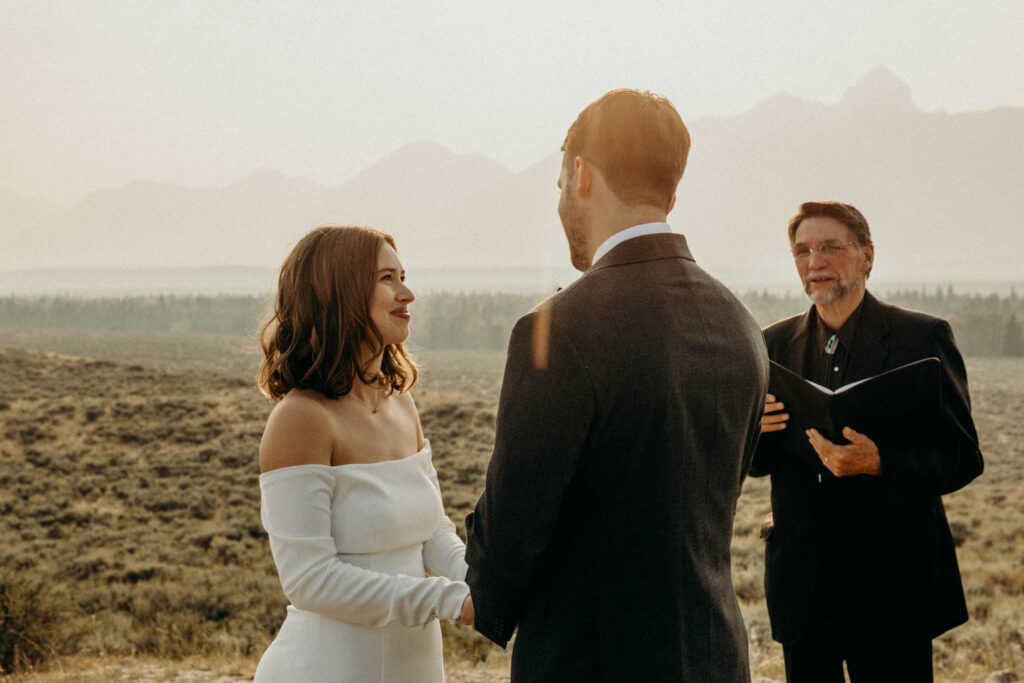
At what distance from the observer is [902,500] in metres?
2.72

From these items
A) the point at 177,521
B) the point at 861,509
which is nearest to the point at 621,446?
the point at 861,509

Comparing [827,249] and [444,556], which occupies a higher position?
[827,249]

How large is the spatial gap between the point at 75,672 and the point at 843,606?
6.03m

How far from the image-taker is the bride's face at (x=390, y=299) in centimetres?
216

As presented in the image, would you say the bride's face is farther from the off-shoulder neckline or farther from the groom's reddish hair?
the groom's reddish hair

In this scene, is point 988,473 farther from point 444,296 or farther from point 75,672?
point 444,296

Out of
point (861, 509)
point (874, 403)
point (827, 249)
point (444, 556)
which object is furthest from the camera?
point (827, 249)

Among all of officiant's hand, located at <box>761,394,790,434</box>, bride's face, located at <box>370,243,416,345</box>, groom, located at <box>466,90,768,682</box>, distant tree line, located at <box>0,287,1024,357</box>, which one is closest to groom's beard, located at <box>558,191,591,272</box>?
groom, located at <box>466,90,768,682</box>

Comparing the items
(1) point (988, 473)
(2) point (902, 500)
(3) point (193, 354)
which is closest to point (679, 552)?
(2) point (902, 500)

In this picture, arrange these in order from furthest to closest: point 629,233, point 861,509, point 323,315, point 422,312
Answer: point 422,312
point 861,509
point 323,315
point 629,233

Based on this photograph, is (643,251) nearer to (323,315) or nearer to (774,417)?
(323,315)

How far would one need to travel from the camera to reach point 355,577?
75.0 inches

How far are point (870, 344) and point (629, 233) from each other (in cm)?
190

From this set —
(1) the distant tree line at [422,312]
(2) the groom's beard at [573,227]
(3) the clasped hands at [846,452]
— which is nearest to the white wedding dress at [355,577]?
(2) the groom's beard at [573,227]
